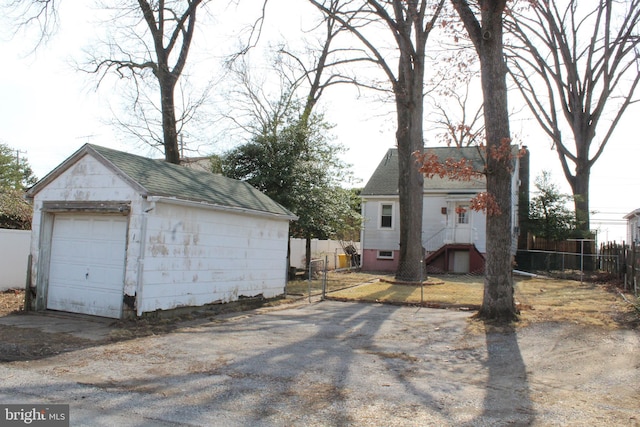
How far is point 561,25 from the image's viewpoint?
2702 centimetres

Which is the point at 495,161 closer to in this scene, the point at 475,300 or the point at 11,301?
the point at 475,300

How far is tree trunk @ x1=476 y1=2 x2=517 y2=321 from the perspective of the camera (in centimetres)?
1045

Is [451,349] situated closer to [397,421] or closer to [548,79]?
[397,421]

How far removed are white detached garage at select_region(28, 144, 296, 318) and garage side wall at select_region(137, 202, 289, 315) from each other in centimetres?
2

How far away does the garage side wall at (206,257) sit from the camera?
10.1 metres

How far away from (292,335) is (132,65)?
1586cm

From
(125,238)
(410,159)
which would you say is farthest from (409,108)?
(125,238)

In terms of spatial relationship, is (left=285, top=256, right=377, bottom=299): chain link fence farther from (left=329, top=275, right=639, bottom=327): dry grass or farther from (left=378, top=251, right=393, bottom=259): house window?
(left=378, top=251, right=393, bottom=259): house window

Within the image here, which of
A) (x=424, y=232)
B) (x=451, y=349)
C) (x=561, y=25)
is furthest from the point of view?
(x=424, y=232)

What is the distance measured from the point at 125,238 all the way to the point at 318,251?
69.6ft

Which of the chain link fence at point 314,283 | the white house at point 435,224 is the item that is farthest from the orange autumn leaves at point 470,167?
the white house at point 435,224

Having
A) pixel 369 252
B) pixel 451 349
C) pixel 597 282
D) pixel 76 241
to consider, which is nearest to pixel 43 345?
pixel 76 241

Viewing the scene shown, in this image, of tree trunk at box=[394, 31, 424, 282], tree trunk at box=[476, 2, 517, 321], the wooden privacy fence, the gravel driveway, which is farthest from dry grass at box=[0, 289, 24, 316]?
the wooden privacy fence

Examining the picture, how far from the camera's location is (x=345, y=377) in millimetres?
6484
